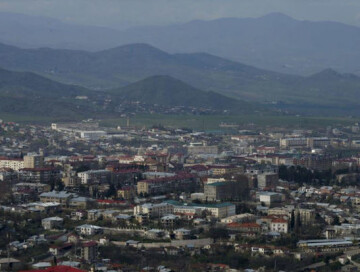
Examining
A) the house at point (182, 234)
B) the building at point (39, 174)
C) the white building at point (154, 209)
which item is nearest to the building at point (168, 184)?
the building at point (39, 174)

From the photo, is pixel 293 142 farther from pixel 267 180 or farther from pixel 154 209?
pixel 154 209

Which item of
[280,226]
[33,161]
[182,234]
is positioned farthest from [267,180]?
[182,234]

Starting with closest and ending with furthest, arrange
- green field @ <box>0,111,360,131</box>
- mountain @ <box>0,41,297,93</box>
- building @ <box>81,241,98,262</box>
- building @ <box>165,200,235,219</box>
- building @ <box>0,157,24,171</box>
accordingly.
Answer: building @ <box>81,241,98,262</box>, building @ <box>165,200,235,219</box>, building @ <box>0,157,24,171</box>, green field @ <box>0,111,360,131</box>, mountain @ <box>0,41,297,93</box>

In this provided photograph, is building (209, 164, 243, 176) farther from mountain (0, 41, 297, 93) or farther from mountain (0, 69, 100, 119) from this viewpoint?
mountain (0, 41, 297, 93)

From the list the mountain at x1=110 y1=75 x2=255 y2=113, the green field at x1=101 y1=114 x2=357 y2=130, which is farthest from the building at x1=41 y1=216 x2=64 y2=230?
the mountain at x1=110 y1=75 x2=255 y2=113

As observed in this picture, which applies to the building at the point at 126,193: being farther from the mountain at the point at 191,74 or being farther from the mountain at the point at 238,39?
the mountain at the point at 238,39

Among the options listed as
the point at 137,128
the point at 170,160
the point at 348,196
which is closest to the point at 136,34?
the point at 137,128

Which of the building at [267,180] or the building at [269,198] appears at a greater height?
the building at [267,180]
